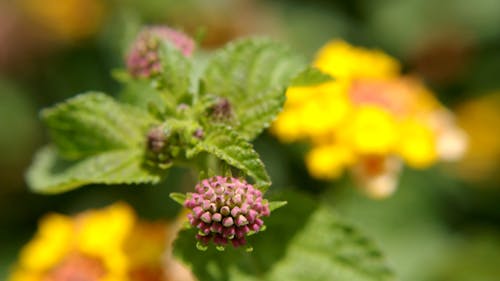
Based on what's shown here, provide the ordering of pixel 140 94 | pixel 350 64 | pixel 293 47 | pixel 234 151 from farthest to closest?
pixel 293 47, pixel 350 64, pixel 140 94, pixel 234 151

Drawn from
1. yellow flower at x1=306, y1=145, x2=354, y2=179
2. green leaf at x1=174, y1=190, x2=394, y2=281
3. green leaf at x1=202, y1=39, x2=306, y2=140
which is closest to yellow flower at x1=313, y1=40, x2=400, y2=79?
yellow flower at x1=306, y1=145, x2=354, y2=179

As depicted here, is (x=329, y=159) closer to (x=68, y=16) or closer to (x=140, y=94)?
(x=140, y=94)

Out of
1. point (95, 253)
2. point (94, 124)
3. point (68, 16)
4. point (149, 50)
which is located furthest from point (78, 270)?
point (68, 16)

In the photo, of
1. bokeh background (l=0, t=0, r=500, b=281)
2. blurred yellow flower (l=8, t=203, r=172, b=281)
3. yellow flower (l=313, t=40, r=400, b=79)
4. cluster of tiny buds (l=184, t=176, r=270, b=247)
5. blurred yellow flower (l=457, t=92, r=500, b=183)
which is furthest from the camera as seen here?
blurred yellow flower (l=457, t=92, r=500, b=183)

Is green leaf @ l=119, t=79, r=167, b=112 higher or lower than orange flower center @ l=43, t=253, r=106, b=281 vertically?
higher

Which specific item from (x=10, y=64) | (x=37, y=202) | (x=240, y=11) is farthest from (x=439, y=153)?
(x=10, y=64)

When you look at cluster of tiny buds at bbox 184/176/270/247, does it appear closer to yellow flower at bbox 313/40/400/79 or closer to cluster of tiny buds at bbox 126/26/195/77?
cluster of tiny buds at bbox 126/26/195/77

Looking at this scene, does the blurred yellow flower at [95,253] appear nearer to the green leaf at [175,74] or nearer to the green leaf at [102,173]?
the green leaf at [102,173]
